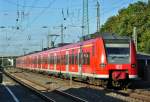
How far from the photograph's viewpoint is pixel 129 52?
27.6 meters

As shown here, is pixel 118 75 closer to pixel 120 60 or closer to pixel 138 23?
pixel 120 60

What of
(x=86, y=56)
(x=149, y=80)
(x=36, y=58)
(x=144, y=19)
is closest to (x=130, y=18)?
(x=144, y=19)

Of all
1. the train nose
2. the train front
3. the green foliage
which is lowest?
the train nose

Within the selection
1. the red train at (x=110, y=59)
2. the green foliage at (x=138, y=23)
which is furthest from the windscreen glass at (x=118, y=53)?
the green foliage at (x=138, y=23)

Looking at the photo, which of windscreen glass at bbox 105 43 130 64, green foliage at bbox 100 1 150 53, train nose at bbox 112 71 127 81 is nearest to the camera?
train nose at bbox 112 71 127 81

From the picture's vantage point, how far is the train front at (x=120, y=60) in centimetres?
2719

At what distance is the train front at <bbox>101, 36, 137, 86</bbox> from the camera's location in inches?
1070

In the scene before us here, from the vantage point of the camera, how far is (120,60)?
2728cm

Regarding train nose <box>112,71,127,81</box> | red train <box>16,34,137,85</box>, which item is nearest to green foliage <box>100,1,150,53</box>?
red train <box>16,34,137,85</box>

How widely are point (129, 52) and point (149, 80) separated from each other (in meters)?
13.1

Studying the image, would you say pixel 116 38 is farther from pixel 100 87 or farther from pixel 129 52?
pixel 100 87

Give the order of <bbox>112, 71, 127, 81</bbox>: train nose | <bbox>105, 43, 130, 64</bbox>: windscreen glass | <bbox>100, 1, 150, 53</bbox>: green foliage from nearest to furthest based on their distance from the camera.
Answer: <bbox>112, 71, 127, 81</bbox>: train nose → <bbox>105, 43, 130, 64</bbox>: windscreen glass → <bbox>100, 1, 150, 53</bbox>: green foliage

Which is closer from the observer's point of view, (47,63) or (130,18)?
(47,63)

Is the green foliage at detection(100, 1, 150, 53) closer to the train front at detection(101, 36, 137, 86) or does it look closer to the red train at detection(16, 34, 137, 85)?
the red train at detection(16, 34, 137, 85)
